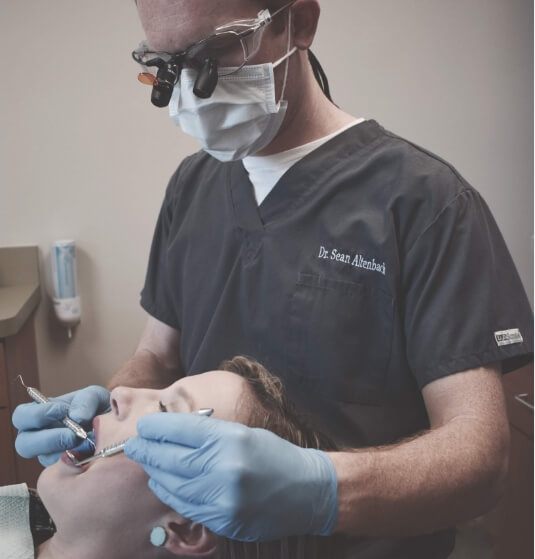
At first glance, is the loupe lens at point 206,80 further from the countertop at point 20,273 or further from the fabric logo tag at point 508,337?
the countertop at point 20,273

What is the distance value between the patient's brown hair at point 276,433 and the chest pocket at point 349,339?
0.09 m

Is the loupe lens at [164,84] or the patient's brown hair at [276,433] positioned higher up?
the loupe lens at [164,84]

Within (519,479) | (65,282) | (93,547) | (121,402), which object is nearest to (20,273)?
(65,282)

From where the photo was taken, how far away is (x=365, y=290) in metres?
1.04

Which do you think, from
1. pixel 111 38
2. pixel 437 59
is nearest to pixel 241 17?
pixel 111 38

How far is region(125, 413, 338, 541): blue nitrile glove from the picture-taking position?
70cm

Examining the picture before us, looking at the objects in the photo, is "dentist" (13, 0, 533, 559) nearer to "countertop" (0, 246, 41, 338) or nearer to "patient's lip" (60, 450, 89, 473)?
"patient's lip" (60, 450, 89, 473)

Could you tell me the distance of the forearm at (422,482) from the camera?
758 millimetres

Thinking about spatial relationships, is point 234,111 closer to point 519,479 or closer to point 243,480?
point 243,480

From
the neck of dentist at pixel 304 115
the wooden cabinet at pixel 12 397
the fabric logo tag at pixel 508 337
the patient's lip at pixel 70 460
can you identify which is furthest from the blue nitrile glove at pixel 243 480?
the wooden cabinet at pixel 12 397

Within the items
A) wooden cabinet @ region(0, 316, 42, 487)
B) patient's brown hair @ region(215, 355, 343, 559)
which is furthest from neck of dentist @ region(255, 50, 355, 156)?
wooden cabinet @ region(0, 316, 42, 487)

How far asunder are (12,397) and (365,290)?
1133 mm

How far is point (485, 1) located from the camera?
2213mm

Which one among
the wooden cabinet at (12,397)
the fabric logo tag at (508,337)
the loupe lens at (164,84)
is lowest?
the wooden cabinet at (12,397)
